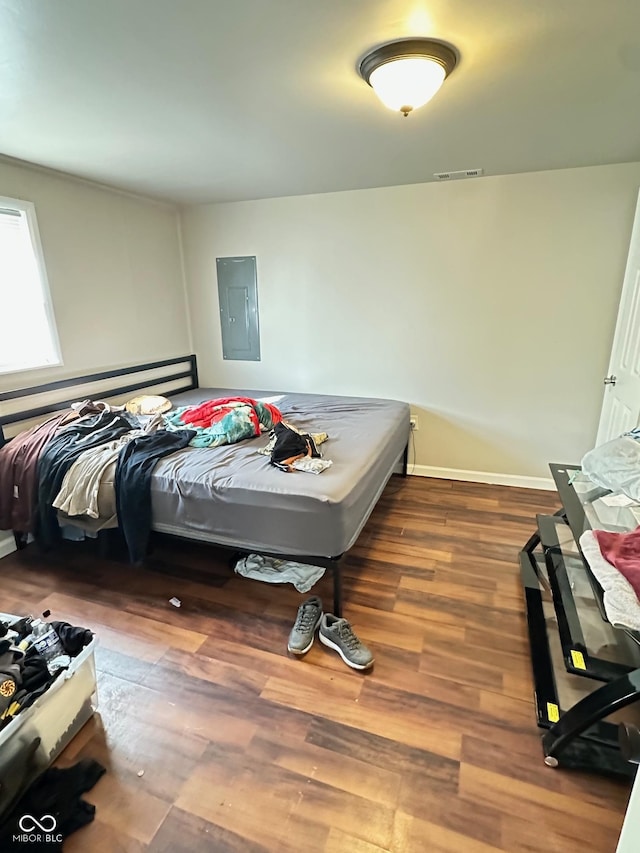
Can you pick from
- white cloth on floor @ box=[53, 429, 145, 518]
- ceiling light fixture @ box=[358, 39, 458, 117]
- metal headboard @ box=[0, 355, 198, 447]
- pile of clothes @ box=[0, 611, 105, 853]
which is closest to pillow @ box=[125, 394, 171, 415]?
metal headboard @ box=[0, 355, 198, 447]

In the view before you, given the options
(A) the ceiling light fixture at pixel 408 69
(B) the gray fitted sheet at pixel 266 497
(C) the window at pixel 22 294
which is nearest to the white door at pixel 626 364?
(B) the gray fitted sheet at pixel 266 497

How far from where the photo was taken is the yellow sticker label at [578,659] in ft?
4.50

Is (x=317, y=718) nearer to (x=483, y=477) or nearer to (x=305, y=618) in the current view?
(x=305, y=618)

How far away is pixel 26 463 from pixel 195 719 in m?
1.67

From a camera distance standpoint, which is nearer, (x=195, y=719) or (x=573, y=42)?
(x=573, y=42)

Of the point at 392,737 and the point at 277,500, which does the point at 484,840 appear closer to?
the point at 392,737

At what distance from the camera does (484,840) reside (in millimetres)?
1199

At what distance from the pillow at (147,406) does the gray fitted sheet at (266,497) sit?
972 mm

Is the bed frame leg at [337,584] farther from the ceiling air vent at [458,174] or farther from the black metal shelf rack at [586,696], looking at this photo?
the ceiling air vent at [458,174]

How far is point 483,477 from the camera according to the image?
3551 mm

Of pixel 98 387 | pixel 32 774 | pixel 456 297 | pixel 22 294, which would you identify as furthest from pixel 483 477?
pixel 22 294

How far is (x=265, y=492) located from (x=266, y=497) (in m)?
0.02

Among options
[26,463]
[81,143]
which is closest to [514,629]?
[26,463]

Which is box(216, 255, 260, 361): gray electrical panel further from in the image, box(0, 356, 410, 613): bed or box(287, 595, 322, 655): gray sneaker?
box(287, 595, 322, 655): gray sneaker
